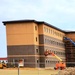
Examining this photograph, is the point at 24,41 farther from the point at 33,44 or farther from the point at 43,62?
the point at 43,62

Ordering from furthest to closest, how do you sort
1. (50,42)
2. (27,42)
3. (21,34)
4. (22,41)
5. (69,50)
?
(69,50), (50,42), (21,34), (22,41), (27,42)

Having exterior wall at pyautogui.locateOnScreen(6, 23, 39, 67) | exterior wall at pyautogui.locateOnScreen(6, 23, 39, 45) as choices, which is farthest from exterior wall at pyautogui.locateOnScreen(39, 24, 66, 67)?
exterior wall at pyautogui.locateOnScreen(6, 23, 39, 45)

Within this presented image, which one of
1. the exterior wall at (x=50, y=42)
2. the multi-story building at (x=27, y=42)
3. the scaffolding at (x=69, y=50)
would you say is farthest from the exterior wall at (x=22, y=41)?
the scaffolding at (x=69, y=50)

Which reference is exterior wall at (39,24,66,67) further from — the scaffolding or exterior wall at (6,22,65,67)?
the scaffolding

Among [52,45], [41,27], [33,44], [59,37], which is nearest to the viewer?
[33,44]

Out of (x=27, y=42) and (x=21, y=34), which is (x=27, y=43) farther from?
(x=21, y=34)

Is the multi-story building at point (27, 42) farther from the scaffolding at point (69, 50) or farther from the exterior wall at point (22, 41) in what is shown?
the scaffolding at point (69, 50)

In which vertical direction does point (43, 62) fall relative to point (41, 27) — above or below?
below

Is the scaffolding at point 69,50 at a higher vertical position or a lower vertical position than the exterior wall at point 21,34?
lower

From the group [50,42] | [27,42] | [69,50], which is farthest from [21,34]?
[69,50]

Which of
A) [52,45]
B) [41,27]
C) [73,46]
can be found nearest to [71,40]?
[73,46]

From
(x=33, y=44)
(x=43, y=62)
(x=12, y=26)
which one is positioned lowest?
(x=43, y=62)

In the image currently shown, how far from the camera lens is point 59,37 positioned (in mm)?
96000

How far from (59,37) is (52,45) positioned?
10.8 metres
